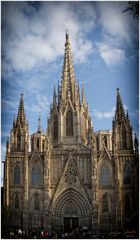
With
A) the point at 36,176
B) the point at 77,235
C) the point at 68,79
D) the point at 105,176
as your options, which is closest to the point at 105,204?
the point at 105,176

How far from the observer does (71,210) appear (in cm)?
1548

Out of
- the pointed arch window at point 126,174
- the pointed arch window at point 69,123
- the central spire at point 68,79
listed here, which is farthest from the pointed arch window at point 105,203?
the central spire at point 68,79

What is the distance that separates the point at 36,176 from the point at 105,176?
107 inches

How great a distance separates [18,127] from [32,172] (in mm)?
2069

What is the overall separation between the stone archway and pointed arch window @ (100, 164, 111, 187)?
939 millimetres

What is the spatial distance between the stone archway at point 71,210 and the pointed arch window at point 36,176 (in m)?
1.00

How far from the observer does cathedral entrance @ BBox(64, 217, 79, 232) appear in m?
15.1

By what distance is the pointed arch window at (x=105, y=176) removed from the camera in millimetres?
15277

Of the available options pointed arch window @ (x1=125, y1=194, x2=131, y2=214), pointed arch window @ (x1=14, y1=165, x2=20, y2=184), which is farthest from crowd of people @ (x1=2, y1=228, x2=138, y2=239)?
pointed arch window @ (x1=14, y1=165, x2=20, y2=184)

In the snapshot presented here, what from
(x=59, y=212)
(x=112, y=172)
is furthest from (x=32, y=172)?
(x=112, y=172)

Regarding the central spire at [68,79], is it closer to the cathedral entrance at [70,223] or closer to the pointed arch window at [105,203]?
the pointed arch window at [105,203]

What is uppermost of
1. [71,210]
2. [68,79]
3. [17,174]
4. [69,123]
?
[68,79]

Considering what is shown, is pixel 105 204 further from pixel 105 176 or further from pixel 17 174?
pixel 17 174

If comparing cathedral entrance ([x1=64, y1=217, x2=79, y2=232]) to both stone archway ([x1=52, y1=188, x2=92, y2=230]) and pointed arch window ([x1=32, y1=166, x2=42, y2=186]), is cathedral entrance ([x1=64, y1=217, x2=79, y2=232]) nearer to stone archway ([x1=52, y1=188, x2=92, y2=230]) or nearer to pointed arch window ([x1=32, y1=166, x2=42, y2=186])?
stone archway ([x1=52, y1=188, x2=92, y2=230])
